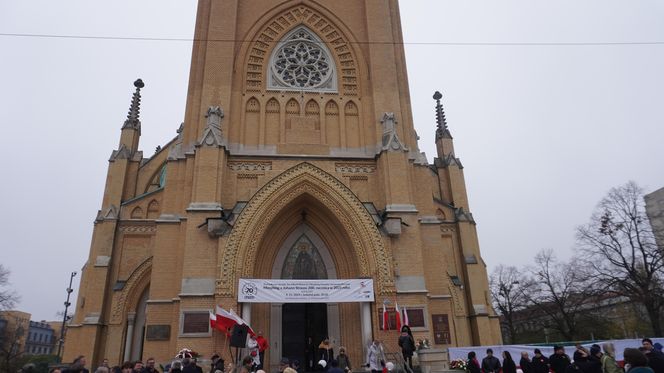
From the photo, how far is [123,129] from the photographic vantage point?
938 inches

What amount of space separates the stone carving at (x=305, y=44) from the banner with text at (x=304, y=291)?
31.1 ft

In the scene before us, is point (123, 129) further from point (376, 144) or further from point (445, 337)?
point (445, 337)

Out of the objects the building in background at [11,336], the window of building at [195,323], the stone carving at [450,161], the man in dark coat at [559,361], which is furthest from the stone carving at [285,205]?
the building in background at [11,336]

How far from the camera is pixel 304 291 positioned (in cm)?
1562

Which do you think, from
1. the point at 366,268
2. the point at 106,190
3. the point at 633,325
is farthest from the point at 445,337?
the point at 633,325

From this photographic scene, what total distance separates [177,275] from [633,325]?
140 feet

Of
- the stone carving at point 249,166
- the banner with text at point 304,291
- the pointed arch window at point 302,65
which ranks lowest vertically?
the banner with text at point 304,291

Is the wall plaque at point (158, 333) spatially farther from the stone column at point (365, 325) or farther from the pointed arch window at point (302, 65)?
the pointed arch window at point (302, 65)

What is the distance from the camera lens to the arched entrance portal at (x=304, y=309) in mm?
17281

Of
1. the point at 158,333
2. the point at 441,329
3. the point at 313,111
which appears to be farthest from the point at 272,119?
the point at 441,329

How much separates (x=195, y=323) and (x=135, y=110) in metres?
15.1

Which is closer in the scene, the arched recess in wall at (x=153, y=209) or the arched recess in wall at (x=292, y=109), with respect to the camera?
the arched recess in wall at (x=292, y=109)

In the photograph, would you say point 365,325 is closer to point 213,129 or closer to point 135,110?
point 213,129

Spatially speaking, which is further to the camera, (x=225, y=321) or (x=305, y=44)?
(x=305, y=44)
